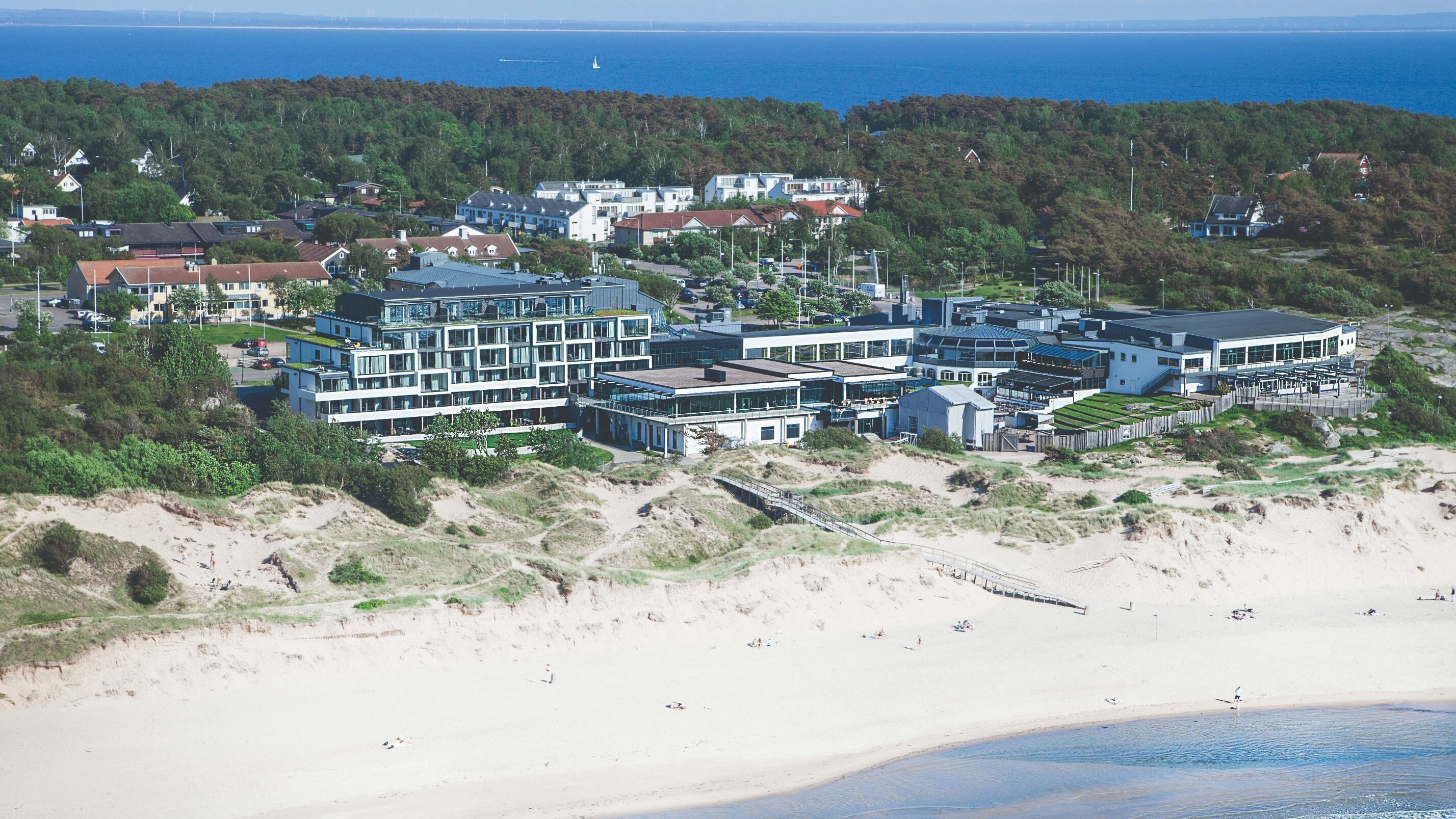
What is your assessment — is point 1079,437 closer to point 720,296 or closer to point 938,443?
point 938,443

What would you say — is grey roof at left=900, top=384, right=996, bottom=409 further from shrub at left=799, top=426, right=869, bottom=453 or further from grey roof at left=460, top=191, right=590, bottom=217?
grey roof at left=460, top=191, right=590, bottom=217

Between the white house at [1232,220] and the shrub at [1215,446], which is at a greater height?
the white house at [1232,220]

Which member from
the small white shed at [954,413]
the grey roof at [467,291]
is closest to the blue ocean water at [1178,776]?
the small white shed at [954,413]

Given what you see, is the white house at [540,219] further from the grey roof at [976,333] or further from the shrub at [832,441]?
the shrub at [832,441]

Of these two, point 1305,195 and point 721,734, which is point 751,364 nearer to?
point 721,734

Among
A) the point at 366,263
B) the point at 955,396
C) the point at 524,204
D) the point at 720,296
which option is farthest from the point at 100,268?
the point at 955,396


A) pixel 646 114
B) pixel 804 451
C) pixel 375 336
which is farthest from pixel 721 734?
pixel 646 114

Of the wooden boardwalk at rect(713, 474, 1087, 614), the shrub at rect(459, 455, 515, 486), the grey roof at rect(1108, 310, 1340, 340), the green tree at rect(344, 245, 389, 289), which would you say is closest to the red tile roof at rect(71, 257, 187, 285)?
the green tree at rect(344, 245, 389, 289)
